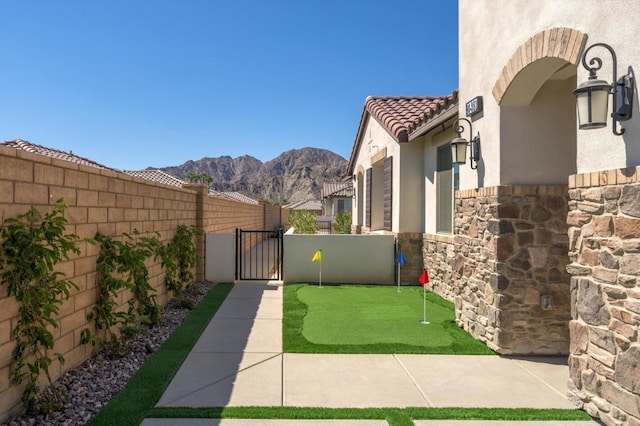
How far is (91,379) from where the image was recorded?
15.6ft

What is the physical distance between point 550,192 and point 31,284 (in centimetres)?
618

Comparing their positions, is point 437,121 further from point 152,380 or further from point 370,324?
point 152,380

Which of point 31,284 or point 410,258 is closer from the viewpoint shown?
point 31,284

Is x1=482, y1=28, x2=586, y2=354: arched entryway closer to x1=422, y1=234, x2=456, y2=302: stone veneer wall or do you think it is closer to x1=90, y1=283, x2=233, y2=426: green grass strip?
x1=422, y1=234, x2=456, y2=302: stone veneer wall

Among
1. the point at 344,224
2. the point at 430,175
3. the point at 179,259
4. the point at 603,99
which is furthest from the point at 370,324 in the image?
the point at 344,224

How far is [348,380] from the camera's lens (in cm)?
504

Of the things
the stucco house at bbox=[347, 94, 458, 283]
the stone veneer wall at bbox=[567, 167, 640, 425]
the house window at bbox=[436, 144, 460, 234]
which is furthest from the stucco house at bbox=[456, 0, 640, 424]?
the house window at bbox=[436, 144, 460, 234]

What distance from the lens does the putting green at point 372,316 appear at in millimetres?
6715

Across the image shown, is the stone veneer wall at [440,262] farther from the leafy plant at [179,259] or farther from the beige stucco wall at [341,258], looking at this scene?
the leafy plant at [179,259]

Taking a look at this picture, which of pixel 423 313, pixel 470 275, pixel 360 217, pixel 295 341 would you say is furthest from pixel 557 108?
pixel 360 217

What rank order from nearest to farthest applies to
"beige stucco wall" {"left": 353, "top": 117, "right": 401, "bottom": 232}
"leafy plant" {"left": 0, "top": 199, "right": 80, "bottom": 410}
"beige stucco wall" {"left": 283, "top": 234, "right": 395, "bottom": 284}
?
"leafy plant" {"left": 0, "top": 199, "right": 80, "bottom": 410}, "beige stucco wall" {"left": 283, "top": 234, "right": 395, "bottom": 284}, "beige stucco wall" {"left": 353, "top": 117, "right": 401, "bottom": 232}

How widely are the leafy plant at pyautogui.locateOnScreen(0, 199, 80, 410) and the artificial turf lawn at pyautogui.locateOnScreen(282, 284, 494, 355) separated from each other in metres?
3.13

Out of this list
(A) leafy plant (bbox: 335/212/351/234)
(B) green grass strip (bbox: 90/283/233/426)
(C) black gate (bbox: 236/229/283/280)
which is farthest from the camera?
Result: (A) leafy plant (bbox: 335/212/351/234)

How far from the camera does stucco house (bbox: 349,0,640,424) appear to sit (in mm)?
3799
